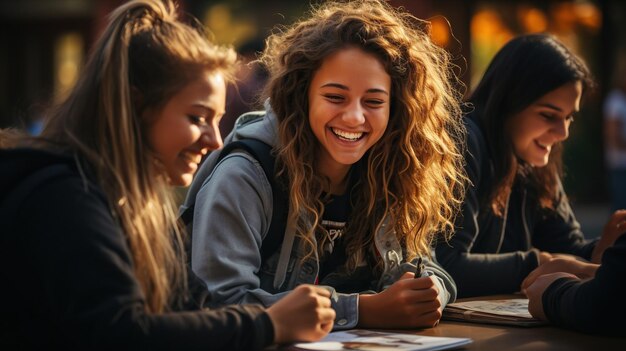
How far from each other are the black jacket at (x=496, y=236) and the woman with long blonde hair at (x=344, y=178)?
0.25 m

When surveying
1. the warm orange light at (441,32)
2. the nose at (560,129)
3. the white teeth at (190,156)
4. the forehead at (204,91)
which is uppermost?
the warm orange light at (441,32)

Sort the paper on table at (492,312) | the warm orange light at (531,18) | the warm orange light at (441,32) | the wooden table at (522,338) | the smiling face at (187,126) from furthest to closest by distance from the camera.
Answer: the warm orange light at (531,18), the warm orange light at (441,32), the paper on table at (492,312), the wooden table at (522,338), the smiling face at (187,126)

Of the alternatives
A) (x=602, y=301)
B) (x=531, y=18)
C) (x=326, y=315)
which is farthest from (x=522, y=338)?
(x=531, y=18)

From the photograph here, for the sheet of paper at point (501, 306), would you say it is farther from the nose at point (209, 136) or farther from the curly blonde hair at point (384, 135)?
the nose at point (209, 136)

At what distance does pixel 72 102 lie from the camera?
215 centimetres

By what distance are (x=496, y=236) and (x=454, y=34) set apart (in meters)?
7.70

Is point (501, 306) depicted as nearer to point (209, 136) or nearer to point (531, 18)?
point (209, 136)

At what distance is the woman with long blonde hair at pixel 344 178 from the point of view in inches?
103

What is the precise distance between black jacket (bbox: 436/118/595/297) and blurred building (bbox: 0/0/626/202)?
6686 mm

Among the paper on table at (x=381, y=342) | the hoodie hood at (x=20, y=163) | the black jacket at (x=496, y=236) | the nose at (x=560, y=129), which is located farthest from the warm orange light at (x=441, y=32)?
Answer: the hoodie hood at (x=20, y=163)

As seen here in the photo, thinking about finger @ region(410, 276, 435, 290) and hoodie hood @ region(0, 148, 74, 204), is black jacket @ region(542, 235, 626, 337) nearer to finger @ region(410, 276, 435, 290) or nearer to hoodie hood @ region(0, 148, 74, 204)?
finger @ region(410, 276, 435, 290)

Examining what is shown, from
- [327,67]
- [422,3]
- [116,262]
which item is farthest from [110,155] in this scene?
[422,3]

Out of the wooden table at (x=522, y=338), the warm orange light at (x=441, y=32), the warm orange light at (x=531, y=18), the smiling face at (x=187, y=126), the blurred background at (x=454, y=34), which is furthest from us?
the warm orange light at (x=531, y=18)

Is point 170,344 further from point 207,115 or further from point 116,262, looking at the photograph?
point 207,115
